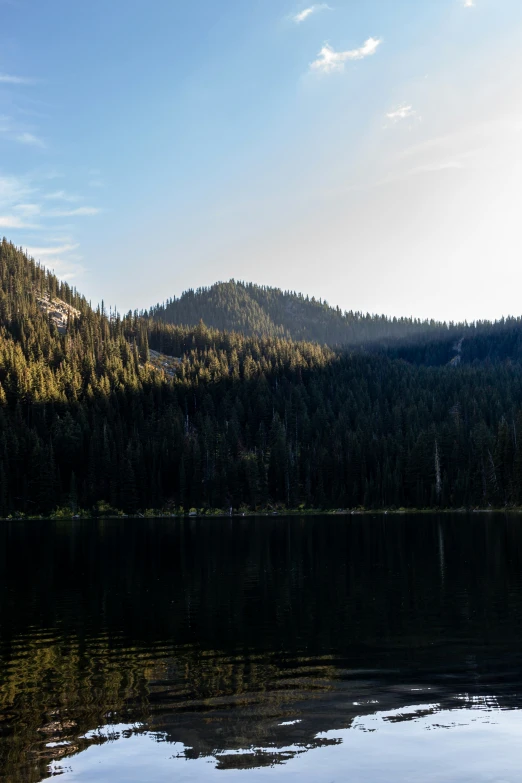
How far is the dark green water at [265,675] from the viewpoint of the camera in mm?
16656

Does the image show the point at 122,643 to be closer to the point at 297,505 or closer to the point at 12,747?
the point at 12,747

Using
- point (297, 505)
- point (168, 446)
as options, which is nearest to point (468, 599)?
point (297, 505)

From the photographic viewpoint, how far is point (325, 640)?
29688 mm

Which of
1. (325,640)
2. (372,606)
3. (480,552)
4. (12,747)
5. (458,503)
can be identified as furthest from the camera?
(458,503)

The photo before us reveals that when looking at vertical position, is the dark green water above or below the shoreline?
above

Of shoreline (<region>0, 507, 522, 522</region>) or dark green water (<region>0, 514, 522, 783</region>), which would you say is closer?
dark green water (<region>0, 514, 522, 783</region>)

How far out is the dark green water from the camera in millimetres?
16656

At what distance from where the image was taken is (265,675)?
24.1 metres

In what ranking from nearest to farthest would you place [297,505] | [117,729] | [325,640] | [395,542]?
[117,729] < [325,640] < [395,542] < [297,505]

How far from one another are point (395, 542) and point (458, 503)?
8964cm

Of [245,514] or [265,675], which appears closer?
[265,675]

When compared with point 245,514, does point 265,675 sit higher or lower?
higher

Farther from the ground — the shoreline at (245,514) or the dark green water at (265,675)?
the dark green water at (265,675)

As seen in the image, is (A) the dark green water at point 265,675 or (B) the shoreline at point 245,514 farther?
(B) the shoreline at point 245,514
